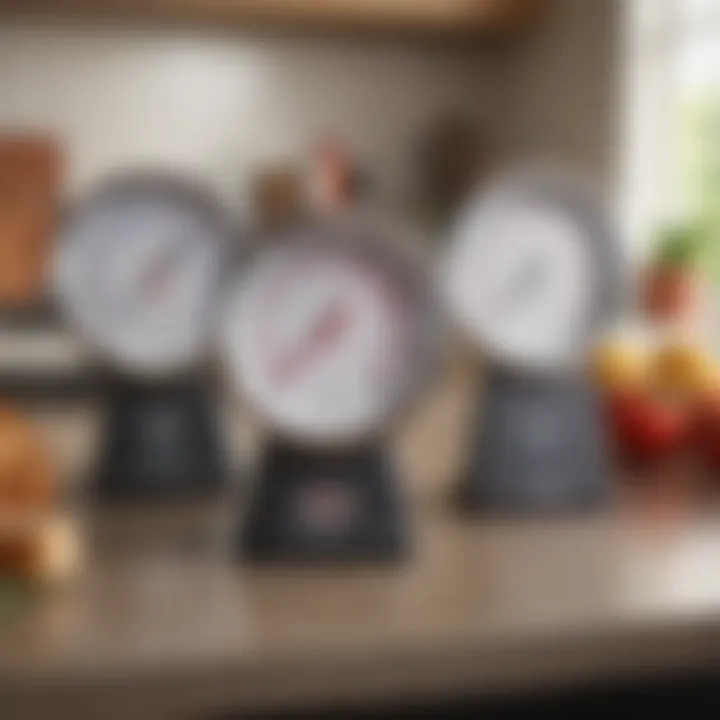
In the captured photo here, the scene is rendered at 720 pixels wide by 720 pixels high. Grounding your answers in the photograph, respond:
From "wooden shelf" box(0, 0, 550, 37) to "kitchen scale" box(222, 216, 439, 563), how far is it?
5.17 ft

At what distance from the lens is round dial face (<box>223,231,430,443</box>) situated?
32.1 inches

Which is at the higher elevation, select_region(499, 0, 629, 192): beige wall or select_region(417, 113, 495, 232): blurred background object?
select_region(499, 0, 629, 192): beige wall

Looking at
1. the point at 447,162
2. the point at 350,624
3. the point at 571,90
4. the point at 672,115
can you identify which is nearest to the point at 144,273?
the point at 350,624

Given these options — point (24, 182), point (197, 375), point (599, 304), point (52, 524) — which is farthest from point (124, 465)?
point (24, 182)

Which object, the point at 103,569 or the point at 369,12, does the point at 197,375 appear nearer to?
the point at 103,569

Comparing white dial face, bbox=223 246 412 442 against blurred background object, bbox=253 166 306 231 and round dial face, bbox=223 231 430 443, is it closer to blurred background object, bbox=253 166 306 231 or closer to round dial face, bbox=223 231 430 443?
round dial face, bbox=223 231 430 443

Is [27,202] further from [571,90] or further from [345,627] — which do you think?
[345,627]

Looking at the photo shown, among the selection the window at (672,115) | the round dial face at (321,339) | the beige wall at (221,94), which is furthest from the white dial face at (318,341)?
the beige wall at (221,94)

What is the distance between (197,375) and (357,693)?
0.43 metres

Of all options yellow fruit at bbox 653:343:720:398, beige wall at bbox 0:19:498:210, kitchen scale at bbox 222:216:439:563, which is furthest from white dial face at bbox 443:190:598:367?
beige wall at bbox 0:19:498:210

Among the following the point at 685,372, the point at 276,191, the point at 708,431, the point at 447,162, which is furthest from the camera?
the point at 447,162

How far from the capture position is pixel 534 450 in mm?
994

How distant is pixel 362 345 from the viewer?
0.84m

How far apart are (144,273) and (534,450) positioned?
0.30 meters
